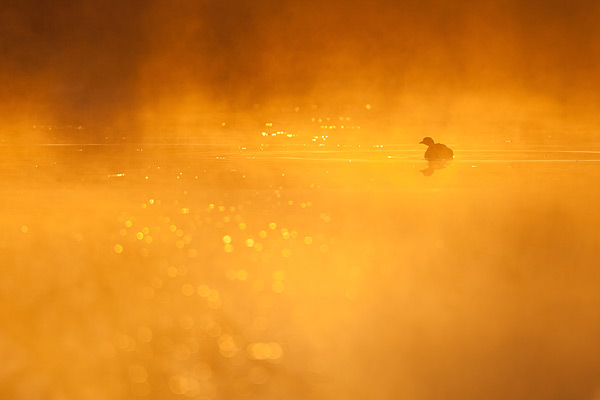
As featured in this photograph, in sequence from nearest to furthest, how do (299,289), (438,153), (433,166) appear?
(299,289)
(433,166)
(438,153)

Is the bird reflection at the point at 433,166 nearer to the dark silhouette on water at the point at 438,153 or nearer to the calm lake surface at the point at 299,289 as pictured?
the dark silhouette on water at the point at 438,153

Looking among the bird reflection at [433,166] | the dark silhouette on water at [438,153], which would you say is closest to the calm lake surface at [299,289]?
the bird reflection at [433,166]

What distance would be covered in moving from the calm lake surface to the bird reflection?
2.57 ft


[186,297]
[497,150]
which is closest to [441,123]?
[497,150]

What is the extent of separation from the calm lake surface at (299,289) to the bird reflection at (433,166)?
78 cm

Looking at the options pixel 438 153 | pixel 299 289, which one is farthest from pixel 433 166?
pixel 299 289

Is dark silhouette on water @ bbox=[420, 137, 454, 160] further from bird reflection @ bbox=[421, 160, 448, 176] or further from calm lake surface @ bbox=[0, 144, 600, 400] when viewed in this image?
calm lake surface @ bbox=[0, 144, 600, 400]

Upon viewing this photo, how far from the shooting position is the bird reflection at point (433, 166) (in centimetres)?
849

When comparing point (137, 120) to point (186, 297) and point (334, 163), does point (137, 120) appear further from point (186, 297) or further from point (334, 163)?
point (186, 297)

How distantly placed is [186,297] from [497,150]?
24.4 ft

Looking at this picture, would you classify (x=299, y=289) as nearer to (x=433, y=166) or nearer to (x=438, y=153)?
(x=433, y=166)

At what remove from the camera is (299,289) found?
13.6 ft

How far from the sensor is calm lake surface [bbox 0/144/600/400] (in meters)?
3.11

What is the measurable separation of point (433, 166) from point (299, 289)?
16.6 feet
